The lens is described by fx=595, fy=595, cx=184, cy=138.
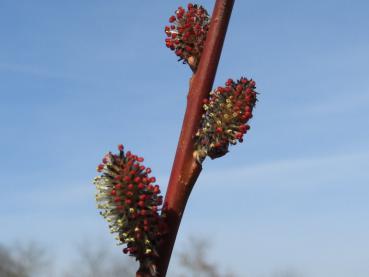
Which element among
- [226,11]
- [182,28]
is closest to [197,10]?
[182,28]

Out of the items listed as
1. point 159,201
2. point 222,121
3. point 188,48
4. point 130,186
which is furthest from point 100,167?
point 188,48

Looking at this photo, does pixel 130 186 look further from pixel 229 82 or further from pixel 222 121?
pixel 229 82

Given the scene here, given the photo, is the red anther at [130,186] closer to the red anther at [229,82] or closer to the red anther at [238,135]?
the red anther at [238,135]

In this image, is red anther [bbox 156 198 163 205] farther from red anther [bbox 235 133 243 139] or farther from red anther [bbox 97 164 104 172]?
red anther [bbox 235 133 243 139]

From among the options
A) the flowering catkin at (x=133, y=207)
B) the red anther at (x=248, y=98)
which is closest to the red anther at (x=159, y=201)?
the flowering catkin at (x=133, y=207)

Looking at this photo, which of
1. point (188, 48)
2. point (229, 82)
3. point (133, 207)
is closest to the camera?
point (133, 207)

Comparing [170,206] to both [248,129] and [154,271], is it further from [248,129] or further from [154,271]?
[248,129]

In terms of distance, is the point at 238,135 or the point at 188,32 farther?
the point at 188,32
